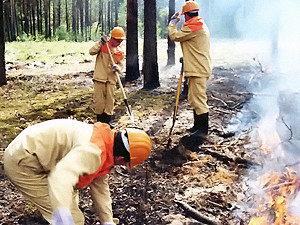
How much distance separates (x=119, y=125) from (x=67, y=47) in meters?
14.4

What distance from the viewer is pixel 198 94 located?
5.95 metres

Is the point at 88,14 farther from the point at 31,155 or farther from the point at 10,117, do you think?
the point at 31,155

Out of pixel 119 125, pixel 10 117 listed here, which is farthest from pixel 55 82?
pixel 119 125

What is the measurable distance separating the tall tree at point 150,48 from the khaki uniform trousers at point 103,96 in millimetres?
3173

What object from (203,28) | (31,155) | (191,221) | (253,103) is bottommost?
(191,221)

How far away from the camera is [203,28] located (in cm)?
582

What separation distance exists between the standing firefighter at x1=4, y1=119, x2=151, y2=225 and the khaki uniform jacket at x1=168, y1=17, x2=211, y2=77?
3.41 metres

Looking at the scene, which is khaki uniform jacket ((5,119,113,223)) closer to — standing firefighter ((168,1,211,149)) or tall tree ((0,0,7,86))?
standing firefighter ((168,1,211,149))

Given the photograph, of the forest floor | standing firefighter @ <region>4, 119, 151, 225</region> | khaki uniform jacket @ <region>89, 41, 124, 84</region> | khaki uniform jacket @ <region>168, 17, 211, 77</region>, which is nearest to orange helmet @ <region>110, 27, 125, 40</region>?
khaki uniform jacket @ <region>89, 41, 124, 84</region>

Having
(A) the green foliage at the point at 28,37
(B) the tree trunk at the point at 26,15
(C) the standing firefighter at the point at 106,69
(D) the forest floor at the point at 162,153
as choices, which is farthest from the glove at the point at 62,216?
(B) the tree trunk at the point at 26,15

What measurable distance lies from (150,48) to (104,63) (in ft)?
11.5

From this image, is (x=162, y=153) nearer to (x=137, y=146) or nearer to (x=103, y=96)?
(x=103, y=96)

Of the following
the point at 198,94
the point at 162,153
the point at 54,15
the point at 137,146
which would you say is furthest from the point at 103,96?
the point at 54,15

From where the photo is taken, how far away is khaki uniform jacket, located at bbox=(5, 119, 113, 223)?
2369 mm
